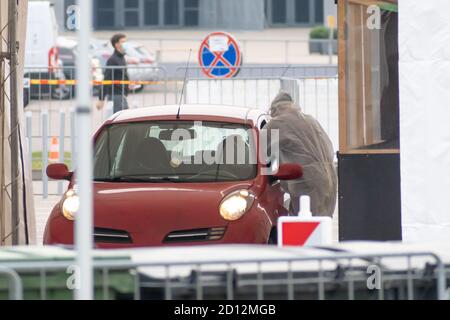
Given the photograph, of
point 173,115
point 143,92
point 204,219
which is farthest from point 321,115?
point 204,219

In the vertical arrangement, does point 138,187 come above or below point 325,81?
below

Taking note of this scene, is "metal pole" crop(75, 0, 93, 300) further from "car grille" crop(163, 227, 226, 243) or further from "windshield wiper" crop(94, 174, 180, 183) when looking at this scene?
"windshield wiper" crop(94, 174, 180, 183)

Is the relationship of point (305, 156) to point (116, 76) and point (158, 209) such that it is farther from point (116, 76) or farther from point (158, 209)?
point (116, 76)

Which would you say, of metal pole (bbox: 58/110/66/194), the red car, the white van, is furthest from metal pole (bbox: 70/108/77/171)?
the white van

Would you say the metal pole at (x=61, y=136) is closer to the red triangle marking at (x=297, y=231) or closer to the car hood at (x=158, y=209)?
the car hood at (x=158, y=209)

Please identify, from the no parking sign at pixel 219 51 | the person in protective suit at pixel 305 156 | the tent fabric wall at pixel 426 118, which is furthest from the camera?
the no parking sign at pixel 219 51

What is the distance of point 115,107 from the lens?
67.1 ft

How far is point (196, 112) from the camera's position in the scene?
10961 mm

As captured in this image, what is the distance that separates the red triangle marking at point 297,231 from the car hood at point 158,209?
2474 mm

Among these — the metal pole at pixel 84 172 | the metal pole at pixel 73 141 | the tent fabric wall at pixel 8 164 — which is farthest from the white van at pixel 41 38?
the metal pole at pixel 84 172

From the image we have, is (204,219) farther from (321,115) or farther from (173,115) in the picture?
(321,115)

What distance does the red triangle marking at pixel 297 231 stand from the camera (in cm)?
706

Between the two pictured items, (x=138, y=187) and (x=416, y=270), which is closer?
(x=416, y=270)
